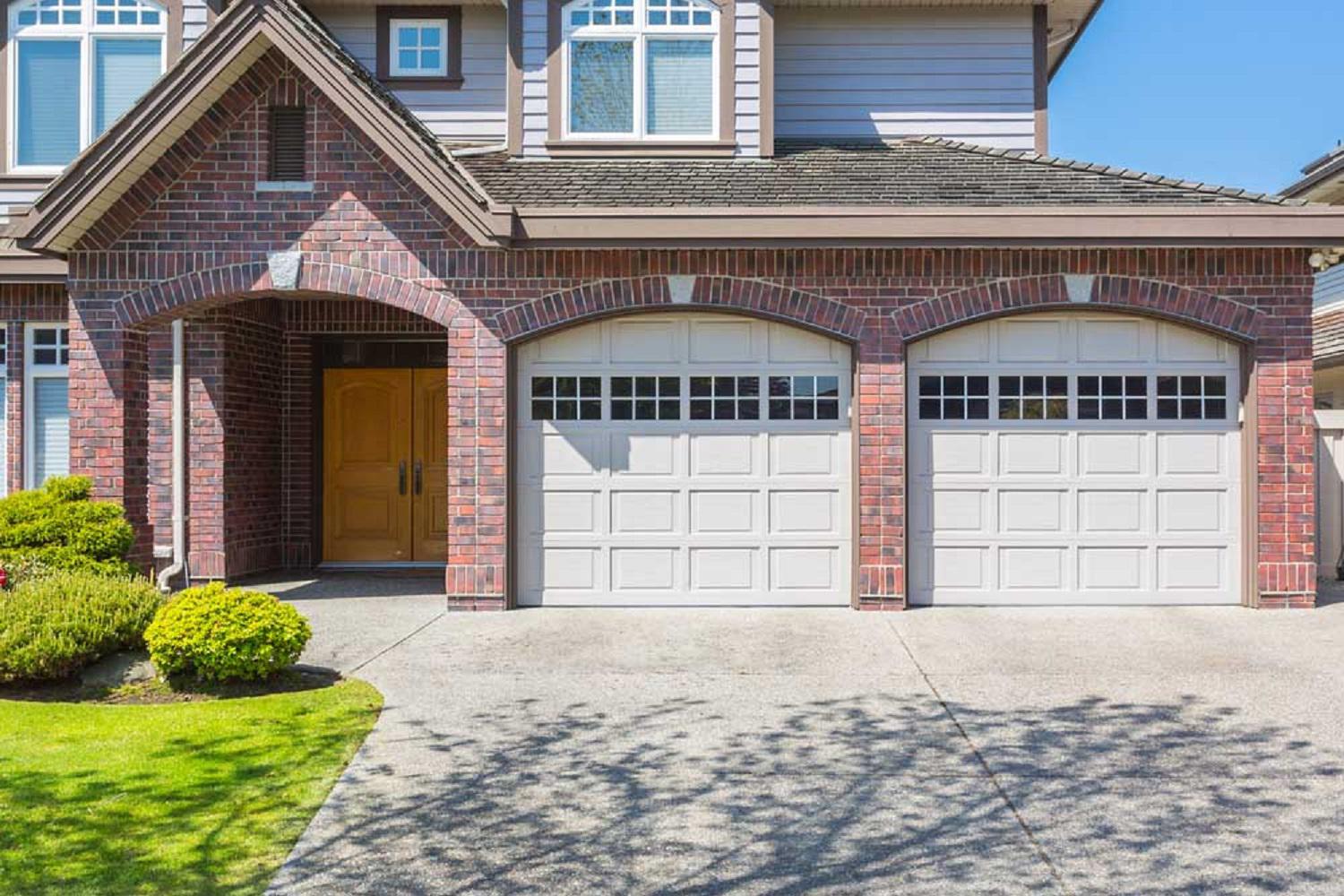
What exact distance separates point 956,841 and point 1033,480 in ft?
21.8

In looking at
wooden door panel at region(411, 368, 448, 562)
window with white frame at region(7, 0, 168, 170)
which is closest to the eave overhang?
wooden door panel at region(411, 368, 448, 562)

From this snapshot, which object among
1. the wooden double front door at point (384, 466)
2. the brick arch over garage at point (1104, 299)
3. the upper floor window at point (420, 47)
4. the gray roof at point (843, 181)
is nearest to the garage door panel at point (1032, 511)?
the brick arch over garage at point (1104, 299)

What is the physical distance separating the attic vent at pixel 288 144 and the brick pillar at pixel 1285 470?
8.99m

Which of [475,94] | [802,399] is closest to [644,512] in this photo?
[802,399]

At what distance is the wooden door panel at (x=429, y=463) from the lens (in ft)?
46.8

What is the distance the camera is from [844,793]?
5.60 m

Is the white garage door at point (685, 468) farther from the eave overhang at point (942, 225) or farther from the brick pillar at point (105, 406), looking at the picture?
the brick pillar at point (105, 406)

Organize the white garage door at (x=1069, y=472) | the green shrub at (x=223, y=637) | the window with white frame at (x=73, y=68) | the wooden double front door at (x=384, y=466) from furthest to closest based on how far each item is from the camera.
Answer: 1. the wooden double front door at (x=384, y=466)
2. the window with white frame at (x=73, y=68)
3. the white garage door at (x=1069, y=472)
4. the green shrub at (x=223, y=637)

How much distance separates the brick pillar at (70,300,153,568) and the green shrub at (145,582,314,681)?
12.7ft

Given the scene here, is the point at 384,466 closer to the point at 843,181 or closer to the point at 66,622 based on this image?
the point at 843,181

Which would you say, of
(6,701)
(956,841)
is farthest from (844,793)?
(6,701)

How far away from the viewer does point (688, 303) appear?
10.9m

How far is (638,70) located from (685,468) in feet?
14.5

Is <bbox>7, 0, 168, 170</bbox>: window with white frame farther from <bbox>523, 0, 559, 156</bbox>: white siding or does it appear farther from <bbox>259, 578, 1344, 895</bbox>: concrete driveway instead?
<bbox>259, 578, 1344, 895</bbox>: concrete driveway
